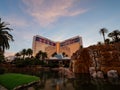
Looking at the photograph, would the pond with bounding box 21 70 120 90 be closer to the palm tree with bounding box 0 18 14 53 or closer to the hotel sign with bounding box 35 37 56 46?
the palm tree with bounding box 0 18 14 53

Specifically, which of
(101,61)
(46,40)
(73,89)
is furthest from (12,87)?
(46,40)

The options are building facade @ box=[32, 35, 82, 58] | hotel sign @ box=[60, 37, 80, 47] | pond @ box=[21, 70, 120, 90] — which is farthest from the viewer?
hotel sign @ box=[60, 37, 80, 47]

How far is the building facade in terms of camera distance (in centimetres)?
11965

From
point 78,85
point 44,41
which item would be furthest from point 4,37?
point 44,41

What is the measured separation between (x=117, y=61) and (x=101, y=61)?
404 centimetres

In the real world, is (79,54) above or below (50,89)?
above

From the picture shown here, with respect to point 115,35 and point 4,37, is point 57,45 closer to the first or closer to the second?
point 115,35

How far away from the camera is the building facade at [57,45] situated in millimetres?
119650

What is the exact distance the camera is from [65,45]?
444 ft

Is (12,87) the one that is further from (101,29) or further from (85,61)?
(101,29)

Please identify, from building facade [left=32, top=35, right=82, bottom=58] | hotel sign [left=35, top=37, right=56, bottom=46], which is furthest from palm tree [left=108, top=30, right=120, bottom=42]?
hotel sign [left=35, top=37, right=56, bottom=46]

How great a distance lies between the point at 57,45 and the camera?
139625 mm

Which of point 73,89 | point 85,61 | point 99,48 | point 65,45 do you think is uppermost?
point 65,45

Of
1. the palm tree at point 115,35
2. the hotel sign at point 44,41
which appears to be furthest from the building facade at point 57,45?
the palm tree at point 115,35
